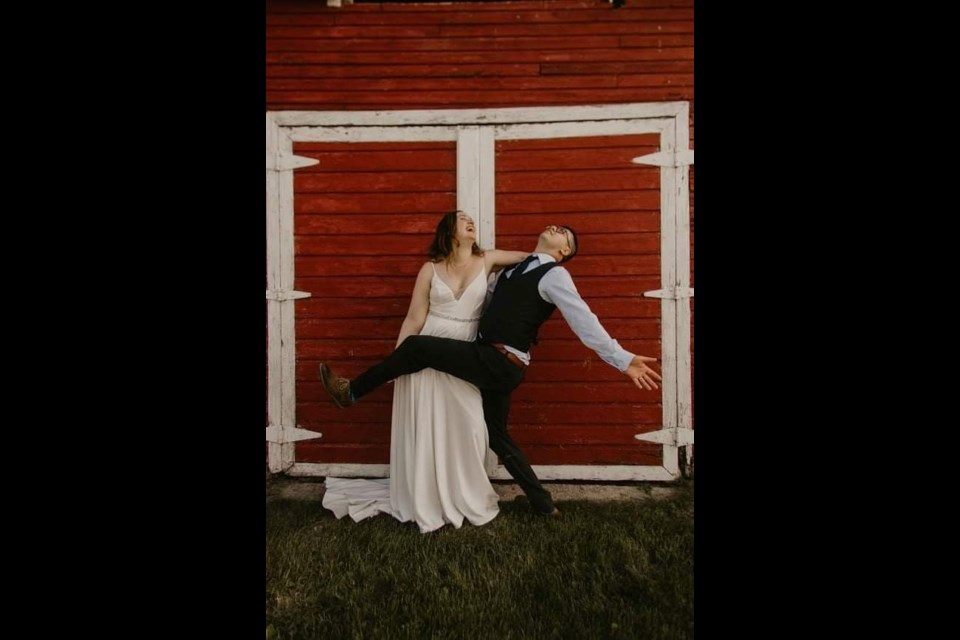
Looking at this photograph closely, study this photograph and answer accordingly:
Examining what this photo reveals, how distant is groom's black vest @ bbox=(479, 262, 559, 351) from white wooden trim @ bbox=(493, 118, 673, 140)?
1.30 meters

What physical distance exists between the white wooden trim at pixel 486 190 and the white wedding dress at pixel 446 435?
0.63 meters

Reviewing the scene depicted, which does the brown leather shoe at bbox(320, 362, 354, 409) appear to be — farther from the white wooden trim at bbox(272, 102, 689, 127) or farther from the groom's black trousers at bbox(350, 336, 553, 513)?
the white wooden trim at bbox(272, 102, 689, 127)

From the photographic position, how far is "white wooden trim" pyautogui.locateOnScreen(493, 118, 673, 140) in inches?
150

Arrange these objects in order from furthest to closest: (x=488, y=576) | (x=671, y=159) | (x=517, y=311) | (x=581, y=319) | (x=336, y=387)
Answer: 1. (x=671, y=159)
2. (x=336, y=387)
3. (x=517, y=311)
4. (x=581, y=319)
5. (x=488, y=576)

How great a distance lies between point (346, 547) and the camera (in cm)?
306

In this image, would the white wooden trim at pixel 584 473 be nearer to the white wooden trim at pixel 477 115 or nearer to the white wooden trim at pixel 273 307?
the white wooden trim at pixel 273 307

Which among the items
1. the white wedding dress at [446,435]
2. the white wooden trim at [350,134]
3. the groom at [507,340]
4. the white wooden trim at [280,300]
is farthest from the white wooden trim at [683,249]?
the white wooden trim at [280,300]

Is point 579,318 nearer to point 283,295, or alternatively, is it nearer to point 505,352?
point 505,352

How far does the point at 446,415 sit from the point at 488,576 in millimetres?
1007

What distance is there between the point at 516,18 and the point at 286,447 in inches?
156

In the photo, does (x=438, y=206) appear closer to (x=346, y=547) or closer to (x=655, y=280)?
(x=655, y=280)

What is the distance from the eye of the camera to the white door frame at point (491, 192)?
3816 mm

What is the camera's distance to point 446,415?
3307mm

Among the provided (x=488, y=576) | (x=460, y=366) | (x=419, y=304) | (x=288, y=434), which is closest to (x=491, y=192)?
(x=419, y=304)
